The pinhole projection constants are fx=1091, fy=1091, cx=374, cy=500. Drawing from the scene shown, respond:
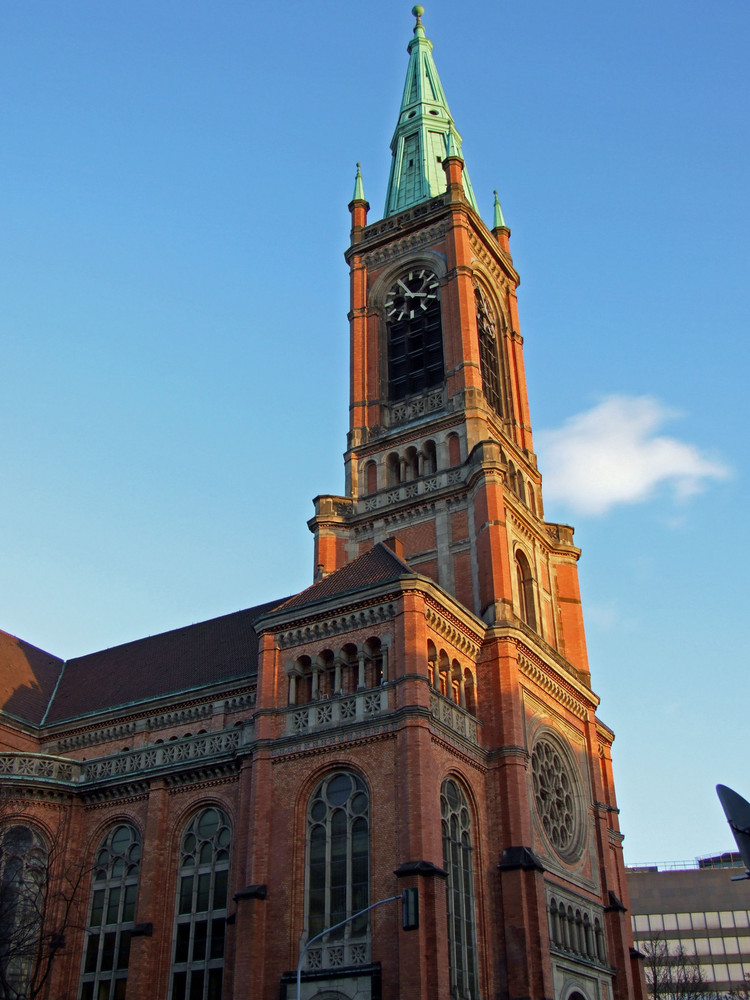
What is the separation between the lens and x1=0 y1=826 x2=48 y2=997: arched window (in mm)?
34438

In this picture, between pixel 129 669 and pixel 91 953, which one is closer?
pixel 91 953

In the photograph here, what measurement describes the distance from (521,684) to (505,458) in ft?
40.0

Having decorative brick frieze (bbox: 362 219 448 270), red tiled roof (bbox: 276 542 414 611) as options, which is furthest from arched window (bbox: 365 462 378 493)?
decorative brick frieze (bbox: 362 219 448 270)

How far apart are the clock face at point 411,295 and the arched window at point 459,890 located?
2689cm

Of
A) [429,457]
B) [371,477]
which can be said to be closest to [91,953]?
[371,477]

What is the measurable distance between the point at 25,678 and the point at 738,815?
45535 mm

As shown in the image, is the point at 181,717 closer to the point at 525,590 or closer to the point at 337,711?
the point at 337,711

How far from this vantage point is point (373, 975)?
3042 cm

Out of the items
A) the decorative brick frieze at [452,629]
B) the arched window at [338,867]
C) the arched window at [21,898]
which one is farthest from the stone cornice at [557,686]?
the arched window at [21,898]

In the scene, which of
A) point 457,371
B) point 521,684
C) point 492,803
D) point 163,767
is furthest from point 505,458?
point 163,767

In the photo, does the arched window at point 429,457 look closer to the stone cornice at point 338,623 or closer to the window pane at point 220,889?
the stone cornice at point 338,623

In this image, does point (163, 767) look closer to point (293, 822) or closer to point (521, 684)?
point (293, 822)

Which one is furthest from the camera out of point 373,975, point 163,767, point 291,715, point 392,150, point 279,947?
point 392,150

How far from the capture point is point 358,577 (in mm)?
38500
